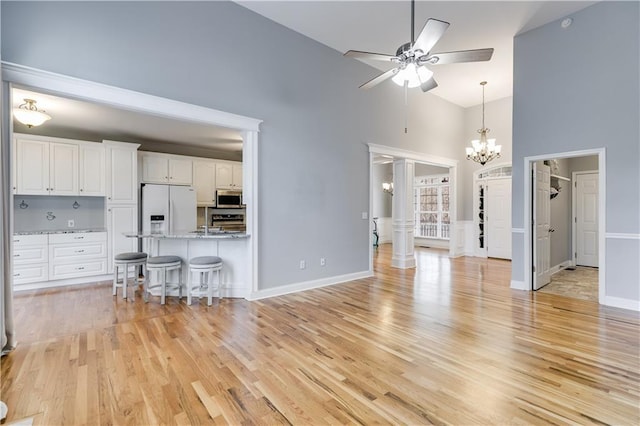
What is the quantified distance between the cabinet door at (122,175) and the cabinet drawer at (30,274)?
150 cm

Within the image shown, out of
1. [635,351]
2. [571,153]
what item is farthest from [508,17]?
[635,351]

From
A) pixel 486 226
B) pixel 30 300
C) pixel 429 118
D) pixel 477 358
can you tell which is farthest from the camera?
pixel 486 226

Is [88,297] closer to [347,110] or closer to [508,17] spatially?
[347,110]

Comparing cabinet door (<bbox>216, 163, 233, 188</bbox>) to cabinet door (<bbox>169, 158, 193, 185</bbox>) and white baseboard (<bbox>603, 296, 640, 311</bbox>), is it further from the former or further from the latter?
white baseboard (<bbox>603, 296, 640, 311</bbox>)

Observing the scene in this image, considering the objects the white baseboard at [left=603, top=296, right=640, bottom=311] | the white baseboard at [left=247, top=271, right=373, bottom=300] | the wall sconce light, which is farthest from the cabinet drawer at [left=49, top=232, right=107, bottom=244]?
the wall sconce light

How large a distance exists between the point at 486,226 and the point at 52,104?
9.45m

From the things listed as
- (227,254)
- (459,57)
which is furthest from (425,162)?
(227,254)

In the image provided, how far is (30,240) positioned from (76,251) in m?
0.63

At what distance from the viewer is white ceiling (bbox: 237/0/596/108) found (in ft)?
13.7

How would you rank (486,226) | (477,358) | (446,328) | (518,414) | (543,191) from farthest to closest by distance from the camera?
(486,226)
(543,191)
(446,328)
(477,358)
(518,414)

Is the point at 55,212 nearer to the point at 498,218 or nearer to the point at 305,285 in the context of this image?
the point at 305,285

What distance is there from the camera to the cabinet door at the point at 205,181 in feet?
23.1

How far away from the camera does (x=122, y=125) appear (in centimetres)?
540

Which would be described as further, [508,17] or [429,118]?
[429,118]
